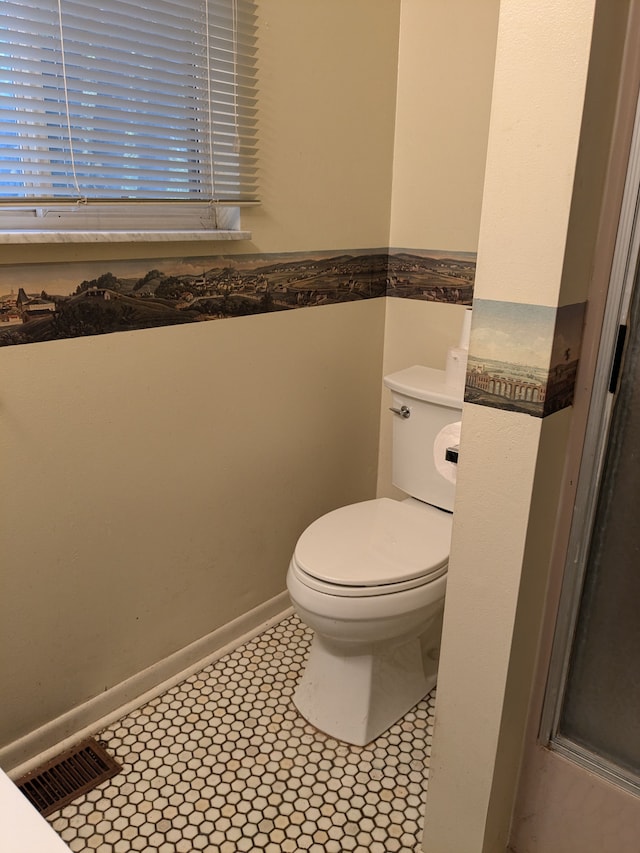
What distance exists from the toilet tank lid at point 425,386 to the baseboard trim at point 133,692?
2.58ft

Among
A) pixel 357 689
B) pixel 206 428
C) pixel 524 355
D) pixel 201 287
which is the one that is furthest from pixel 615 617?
pixel 201 287

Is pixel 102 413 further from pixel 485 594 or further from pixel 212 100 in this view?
pixel 485 594

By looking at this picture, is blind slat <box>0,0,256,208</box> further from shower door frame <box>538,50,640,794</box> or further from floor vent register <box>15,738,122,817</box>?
floor vent register <box>15,738,122,817</box>

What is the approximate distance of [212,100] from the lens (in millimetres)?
1641

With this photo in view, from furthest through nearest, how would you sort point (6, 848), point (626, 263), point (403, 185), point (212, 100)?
point (403, 185)
point (212, 100)
point (626, 263)
point (6, 848)

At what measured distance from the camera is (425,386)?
6.29 ft

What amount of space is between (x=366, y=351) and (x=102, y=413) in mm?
939

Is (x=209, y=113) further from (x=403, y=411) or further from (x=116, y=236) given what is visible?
(x=403, y=411)

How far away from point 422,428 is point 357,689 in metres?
0.71

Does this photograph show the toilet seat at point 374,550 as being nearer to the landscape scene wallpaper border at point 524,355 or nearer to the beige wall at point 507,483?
the beige wall at point 507,483

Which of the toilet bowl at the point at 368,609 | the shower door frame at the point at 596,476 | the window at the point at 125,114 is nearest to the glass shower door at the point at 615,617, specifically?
the shower door frame at the point at 596,476

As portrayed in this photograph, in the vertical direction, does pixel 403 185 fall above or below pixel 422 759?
above

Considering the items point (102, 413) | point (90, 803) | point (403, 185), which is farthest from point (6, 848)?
point (403, 185)

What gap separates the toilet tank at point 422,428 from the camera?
1.86 metres
